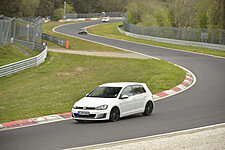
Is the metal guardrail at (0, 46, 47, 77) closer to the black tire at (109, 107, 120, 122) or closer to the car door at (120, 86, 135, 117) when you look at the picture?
the car door at (120, 86, 135, 117)

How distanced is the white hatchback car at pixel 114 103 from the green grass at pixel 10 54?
19289 mm

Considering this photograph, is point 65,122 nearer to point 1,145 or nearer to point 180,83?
point 1,145

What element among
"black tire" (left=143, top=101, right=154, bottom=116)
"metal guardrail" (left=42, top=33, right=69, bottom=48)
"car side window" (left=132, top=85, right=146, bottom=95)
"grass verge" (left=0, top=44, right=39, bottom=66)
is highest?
"car side window" (left=132, top=85, right=146, bottom=95)

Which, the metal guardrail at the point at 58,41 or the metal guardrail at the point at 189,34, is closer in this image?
the metal guardrail at the point at 189,34

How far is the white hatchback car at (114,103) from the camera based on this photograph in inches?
517

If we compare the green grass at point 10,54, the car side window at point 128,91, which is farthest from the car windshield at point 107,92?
the green grass at point 10,54

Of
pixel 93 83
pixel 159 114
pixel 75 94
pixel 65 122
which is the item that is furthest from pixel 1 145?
pixel 93 83

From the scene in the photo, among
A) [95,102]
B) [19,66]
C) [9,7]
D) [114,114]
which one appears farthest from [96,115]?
[9,7]

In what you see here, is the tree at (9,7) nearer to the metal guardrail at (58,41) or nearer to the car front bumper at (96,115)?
the metal guardrail at (58,41)

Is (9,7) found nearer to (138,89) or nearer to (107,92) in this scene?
(138,89)

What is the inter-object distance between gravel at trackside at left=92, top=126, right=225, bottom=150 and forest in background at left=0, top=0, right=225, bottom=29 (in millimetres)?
43936

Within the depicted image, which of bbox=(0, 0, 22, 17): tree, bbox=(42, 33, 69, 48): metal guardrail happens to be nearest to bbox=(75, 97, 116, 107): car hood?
bbox=(42, 33, 69, 48): metal guardrail

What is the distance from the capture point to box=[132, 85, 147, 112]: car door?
47.9 feet

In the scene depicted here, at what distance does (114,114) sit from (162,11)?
58586 mm
